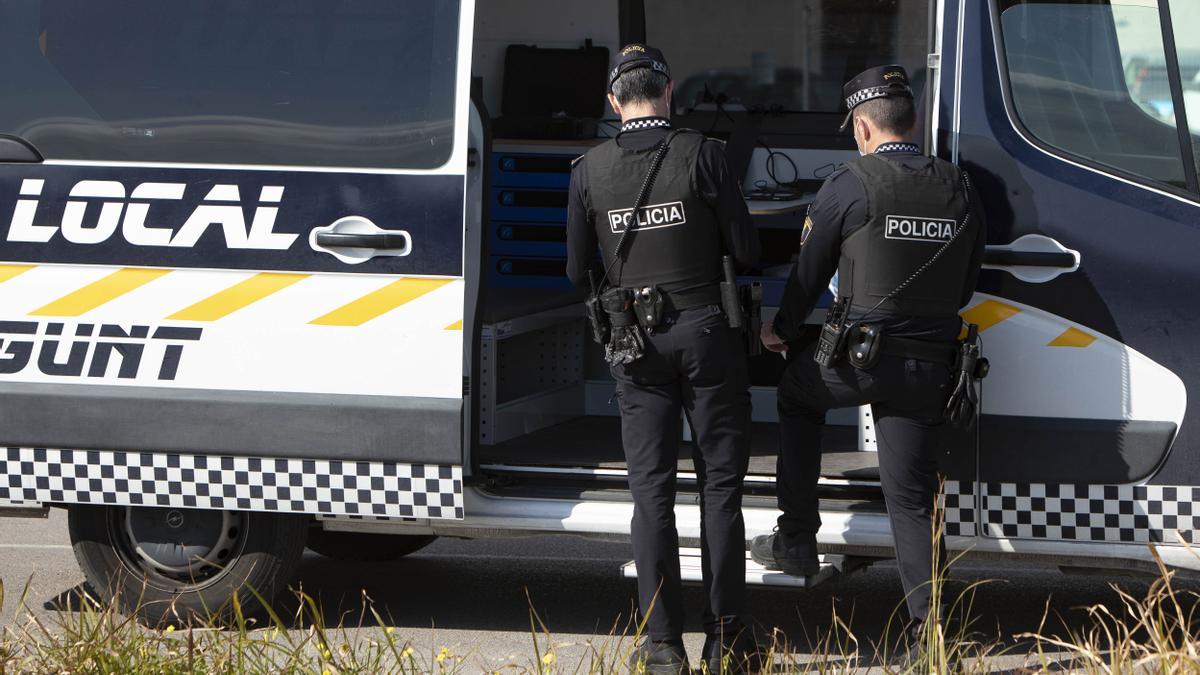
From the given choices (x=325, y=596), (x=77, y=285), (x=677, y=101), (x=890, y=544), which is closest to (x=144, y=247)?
(x=77, y=285)

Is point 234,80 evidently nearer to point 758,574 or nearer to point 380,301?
point 380,301

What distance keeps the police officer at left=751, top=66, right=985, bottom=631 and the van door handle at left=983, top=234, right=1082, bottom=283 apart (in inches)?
5.5

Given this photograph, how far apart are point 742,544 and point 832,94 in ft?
11.5

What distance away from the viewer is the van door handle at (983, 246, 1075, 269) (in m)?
4.04

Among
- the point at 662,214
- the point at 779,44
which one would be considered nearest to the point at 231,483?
the point at 662,214

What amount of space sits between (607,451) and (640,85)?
1.43 m

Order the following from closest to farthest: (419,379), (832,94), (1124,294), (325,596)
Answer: (1124,294) < (419,379) < (325,596) < (832,94)

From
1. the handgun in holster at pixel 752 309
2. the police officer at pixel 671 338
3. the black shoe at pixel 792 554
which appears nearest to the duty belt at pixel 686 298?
the police officer at pixel 671 338

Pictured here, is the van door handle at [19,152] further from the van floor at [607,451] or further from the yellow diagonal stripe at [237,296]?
the van floor at [607,451]

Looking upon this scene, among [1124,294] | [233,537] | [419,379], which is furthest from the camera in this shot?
[233,537]

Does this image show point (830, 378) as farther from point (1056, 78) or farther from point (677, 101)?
point (677, 101)

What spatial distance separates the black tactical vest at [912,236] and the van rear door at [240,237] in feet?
3.82

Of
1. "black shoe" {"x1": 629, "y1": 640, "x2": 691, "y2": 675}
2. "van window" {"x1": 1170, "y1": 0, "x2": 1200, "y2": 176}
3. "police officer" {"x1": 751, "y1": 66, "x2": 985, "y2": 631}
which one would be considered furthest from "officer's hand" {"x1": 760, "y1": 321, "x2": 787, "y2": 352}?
"van window" {"x1": 1170, "y1": 0, "x2": 1200, "y2": 176}

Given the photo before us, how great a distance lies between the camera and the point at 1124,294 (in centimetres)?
403
